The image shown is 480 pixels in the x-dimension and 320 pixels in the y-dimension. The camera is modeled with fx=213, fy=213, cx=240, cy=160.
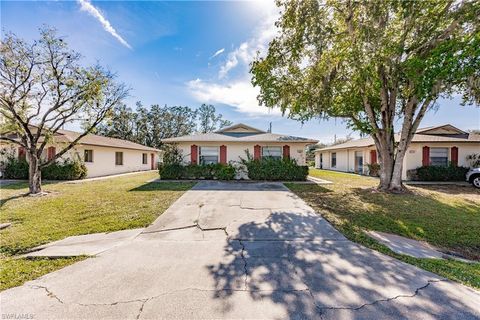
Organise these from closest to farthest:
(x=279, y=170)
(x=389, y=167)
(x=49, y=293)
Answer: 1. (x=49, y=293)
2. (x=389, y=167)
3. (x=279, y=170)

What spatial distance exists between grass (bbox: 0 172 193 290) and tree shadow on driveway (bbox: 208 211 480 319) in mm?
2826

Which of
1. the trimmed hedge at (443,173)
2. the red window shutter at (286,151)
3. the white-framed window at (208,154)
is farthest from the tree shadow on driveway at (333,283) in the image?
the trimmed hedge at (443,173)

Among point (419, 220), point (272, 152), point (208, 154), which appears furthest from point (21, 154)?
point (419, 220)

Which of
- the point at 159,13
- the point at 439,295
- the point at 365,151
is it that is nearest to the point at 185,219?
the point at 439,295

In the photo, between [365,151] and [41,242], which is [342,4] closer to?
[41,242]

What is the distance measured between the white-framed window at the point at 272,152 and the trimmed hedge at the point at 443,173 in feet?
32.2

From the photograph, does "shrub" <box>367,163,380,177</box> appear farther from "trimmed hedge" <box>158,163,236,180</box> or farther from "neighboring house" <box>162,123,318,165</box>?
"trimmed hedge" <box>158,163,236,180</box>

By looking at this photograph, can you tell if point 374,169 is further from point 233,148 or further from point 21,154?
point 21,154

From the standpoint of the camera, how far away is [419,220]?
605 centimetres

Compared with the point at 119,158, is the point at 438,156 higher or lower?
higher

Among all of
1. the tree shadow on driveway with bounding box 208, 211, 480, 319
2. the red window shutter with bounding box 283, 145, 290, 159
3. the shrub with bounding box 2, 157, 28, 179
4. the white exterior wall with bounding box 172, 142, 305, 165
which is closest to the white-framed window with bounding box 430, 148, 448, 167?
the white exterior wall with bounding box 172, 142, 305, 165

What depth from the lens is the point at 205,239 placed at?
4.46 metres

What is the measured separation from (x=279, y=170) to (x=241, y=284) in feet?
37.1

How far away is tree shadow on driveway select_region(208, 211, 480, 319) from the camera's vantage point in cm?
239
